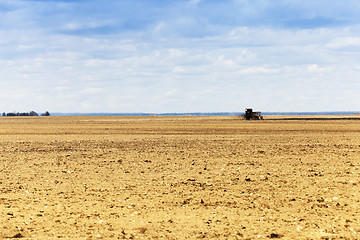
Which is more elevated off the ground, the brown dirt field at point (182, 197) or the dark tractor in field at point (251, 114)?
the dark tractor in field at point (251, 114)

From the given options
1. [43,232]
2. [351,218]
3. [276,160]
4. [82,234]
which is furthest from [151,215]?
[276,160]

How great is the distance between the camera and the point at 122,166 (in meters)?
15.3

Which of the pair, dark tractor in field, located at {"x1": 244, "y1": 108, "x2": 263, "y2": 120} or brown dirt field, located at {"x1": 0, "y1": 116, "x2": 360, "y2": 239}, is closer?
brown dirt field, located at {"x1": 0, "y1": 116, "x2": 360, "y2": 239}

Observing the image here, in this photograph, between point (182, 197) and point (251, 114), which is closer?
point (182, 197)

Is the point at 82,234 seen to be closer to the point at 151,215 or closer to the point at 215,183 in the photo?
the point at 151,215

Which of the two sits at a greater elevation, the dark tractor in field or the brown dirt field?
the dark tractor in field

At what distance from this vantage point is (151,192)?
1093cm

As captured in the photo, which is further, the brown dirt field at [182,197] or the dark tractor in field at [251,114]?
the dark tractor in field at [251,114]

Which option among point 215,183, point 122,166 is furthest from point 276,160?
point 122,166

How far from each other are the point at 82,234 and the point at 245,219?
340 cm

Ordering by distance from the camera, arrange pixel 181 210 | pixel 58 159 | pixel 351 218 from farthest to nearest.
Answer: pixel 58 159 → pixel 181 210 → pixel 351 218

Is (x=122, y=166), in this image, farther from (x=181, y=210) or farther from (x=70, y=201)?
(x=181, y=210)

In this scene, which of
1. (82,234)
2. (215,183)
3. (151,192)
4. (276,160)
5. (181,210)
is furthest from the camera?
(276,160)

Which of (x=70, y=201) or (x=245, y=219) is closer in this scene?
(x=245, y=219)
